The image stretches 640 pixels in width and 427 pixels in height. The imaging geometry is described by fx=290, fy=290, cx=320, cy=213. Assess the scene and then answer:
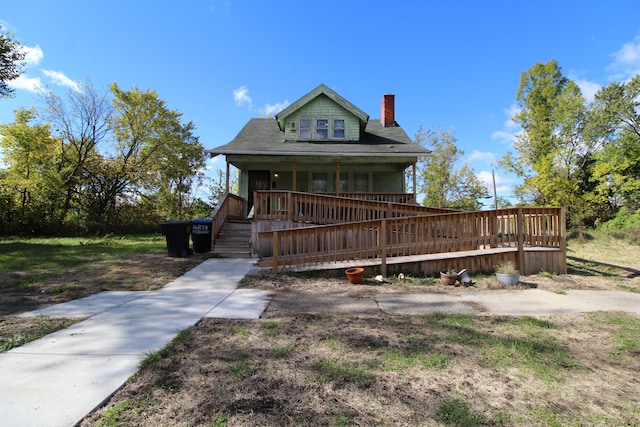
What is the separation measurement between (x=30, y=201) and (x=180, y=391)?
2124 cm

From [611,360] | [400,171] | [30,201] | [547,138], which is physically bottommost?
[611,360]

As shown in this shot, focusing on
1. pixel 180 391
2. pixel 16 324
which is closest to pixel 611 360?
pixel 180 391

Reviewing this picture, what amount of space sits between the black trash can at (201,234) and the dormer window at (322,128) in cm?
750

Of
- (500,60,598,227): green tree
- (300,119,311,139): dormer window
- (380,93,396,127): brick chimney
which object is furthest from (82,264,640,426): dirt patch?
(500,60,598,227): green tree

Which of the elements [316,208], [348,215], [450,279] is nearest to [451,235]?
[450,279]

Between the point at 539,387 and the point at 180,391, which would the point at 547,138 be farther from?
the point at 180,391

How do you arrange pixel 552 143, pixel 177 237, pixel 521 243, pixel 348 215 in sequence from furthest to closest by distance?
pixel 552 143
pixel 348 215
pixel 177 237
pixel 521 243

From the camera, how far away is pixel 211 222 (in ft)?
31.0

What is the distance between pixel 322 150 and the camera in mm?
12875

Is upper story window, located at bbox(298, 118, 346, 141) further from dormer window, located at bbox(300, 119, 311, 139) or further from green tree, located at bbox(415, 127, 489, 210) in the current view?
green tree, located at bbox(415, 127, 489, 210)

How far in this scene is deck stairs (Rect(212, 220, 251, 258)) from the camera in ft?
30.2

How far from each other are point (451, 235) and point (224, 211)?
308 inches

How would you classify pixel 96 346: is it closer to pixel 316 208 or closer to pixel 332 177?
pixel 316 208

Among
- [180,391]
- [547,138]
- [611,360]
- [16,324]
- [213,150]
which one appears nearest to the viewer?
[180,391]
